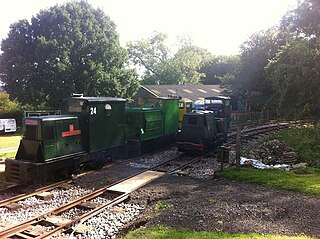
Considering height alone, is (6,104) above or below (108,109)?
above

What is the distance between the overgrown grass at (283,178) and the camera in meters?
9.65

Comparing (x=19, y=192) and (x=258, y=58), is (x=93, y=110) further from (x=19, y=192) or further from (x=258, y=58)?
(x=258, y=58)

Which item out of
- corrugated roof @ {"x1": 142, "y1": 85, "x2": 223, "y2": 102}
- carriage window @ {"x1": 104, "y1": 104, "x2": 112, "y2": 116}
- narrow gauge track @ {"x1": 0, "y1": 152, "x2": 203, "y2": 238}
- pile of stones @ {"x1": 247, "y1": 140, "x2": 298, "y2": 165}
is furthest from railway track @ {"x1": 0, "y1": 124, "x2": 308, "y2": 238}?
corrugated roof @ {"x1": 142, "y1": 85, "x2": 223, "y2": 102}

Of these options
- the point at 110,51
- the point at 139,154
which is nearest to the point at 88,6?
the point at 110,51

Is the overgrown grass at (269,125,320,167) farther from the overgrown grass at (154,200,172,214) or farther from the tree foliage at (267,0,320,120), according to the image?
the overgrown grass at (154,200,172,214)

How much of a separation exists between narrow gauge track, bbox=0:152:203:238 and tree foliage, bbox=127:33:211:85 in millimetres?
44786

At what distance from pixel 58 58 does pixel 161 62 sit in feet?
107

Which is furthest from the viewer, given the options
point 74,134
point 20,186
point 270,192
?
point 74,134

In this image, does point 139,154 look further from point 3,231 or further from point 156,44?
point 156,44

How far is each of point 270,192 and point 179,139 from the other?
6.68 metres

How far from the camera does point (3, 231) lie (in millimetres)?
6973

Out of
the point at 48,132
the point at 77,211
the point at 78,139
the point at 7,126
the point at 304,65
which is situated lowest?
the point at 77,211

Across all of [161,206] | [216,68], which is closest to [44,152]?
[161,206]

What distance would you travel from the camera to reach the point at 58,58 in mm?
27125
